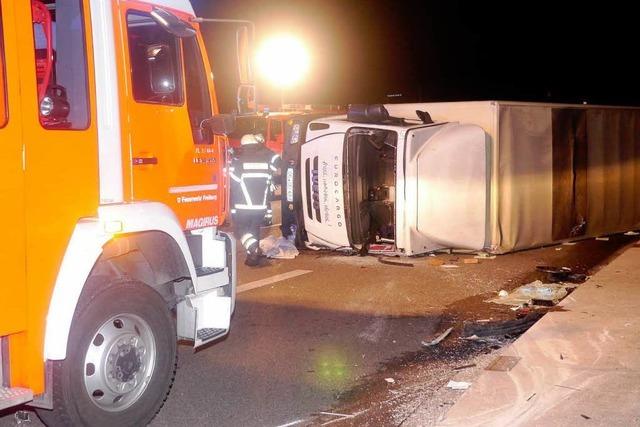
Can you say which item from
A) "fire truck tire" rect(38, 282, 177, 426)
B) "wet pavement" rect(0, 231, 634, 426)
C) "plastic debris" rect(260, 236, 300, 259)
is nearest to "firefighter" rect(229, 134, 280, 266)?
"wet pavement" rect(0, 231, 634, 426)

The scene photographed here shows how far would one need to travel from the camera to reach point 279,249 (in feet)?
36.6

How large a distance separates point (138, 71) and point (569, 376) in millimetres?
3646

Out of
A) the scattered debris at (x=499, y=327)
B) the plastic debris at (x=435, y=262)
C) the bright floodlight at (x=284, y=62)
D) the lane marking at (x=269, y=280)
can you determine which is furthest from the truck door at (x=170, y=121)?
the bright floodlight at (x=284, y=62)

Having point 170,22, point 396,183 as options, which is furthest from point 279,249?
point 170,22

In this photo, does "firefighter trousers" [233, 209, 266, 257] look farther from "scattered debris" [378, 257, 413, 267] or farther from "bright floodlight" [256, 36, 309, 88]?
"bright floodlight" [256, 36, 309, 88]

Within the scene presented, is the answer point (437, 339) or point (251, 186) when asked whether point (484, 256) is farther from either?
point (437, 339)

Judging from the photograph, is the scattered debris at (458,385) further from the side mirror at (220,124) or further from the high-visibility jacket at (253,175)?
the high-visibility jacket at (253,175)

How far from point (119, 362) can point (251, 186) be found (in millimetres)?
5610

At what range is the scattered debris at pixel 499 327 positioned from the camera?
273 inches

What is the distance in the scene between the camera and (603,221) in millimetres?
13070

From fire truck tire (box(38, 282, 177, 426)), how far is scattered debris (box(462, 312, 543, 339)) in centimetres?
319

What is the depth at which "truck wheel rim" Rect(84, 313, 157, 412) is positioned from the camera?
425 cm

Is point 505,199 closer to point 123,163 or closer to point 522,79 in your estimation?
point 123,163

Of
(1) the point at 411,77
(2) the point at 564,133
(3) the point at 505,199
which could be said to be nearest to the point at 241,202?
(3) the point at 505,199
